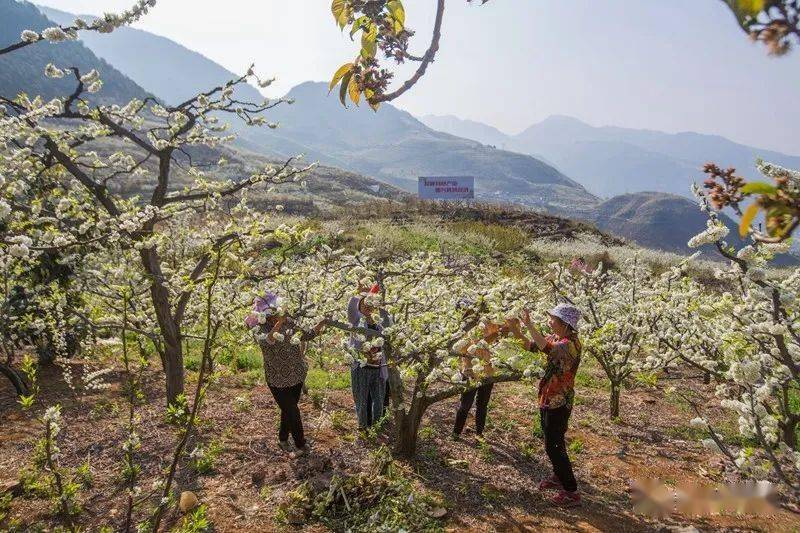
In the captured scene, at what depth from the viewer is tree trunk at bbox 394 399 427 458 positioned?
221 inches

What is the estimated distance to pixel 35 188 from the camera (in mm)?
7418

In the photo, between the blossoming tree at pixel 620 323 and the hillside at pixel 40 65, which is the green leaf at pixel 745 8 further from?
the hillside at pixel 40 65

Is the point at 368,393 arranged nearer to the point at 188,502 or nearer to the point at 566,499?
the point at 188,502

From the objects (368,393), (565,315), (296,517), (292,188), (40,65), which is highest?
(40,65)

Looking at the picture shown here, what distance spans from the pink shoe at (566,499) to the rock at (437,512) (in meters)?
1.22

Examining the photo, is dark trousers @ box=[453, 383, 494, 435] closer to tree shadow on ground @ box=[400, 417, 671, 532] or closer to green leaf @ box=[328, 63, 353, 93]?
tree shadow on ground @ box=[400, 417, 671, 532]

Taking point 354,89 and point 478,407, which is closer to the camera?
point 354,89

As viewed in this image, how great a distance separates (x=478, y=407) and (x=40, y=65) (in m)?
125

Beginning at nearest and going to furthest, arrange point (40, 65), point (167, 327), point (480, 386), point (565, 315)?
point (565, 315), point (167, 327), point (480, 386), point (40, 65)

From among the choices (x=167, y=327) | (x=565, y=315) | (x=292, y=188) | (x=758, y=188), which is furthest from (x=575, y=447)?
(x=292, y=188)

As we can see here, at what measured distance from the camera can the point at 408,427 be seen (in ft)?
18.6

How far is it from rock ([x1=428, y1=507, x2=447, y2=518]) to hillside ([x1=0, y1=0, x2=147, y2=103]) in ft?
293

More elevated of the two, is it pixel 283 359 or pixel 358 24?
pixel 358 24

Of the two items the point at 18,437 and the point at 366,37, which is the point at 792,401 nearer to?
the point at 366,37
